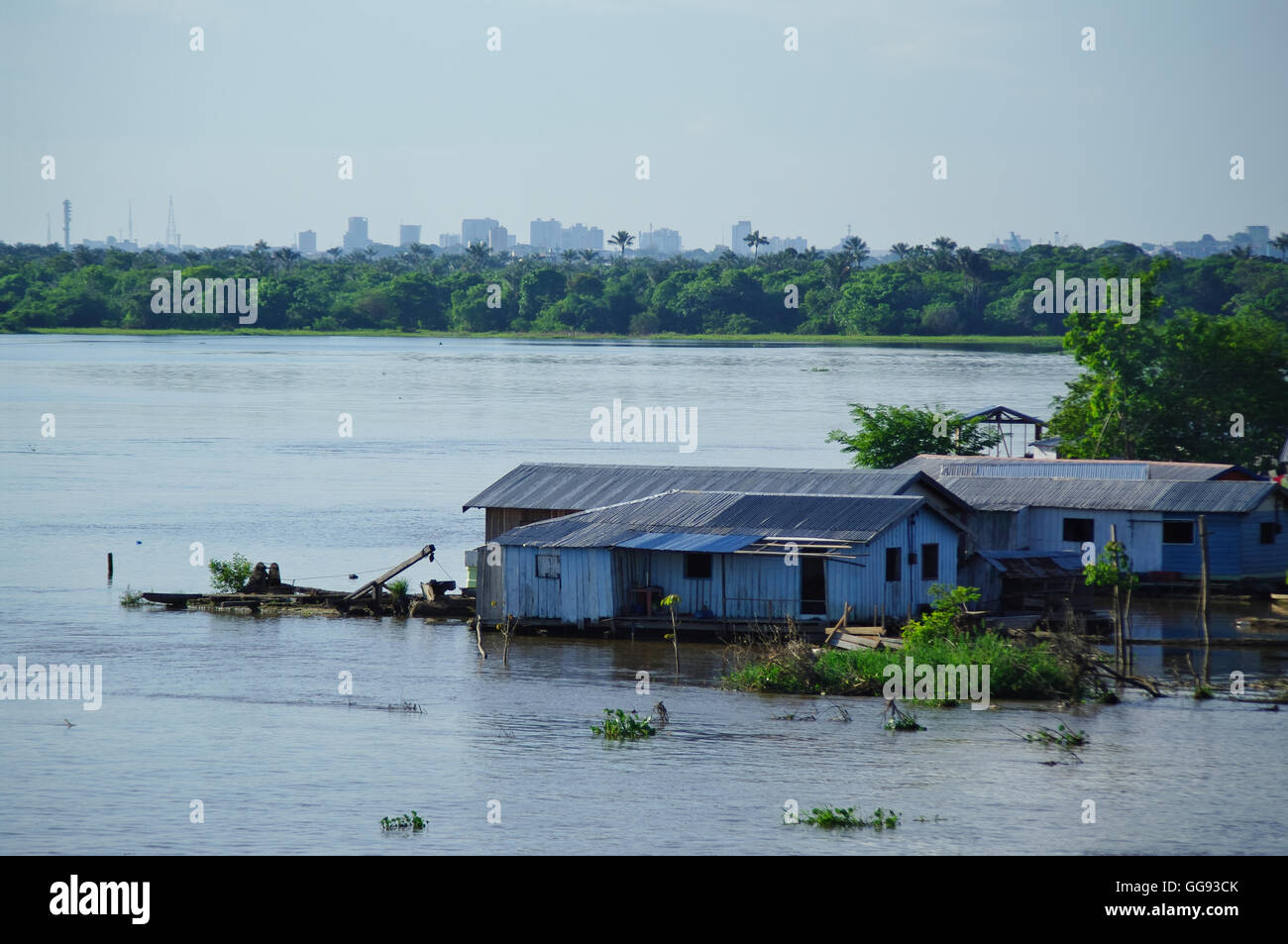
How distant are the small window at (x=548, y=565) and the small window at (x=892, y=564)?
693cm

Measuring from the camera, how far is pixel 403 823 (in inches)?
865

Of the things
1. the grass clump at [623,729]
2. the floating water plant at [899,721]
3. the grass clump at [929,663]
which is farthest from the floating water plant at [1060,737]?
the grass clump at [623,729]

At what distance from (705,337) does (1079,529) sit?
131825mm

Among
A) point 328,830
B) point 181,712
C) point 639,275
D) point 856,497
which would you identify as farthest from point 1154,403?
point 639,275

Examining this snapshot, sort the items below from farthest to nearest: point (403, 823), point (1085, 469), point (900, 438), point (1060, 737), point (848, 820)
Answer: point (900, 438), point (1085, 469), point (1060, 737), point (403, 823), point (848, 820)

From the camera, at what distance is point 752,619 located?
112 ft

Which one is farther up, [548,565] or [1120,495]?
[1120,495]

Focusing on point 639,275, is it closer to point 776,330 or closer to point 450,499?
point 776,330

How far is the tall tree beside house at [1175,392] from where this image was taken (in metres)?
54.5

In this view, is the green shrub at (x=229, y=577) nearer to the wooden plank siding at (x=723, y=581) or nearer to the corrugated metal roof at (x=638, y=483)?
the corrugated metal roof at (x=638, y=483)

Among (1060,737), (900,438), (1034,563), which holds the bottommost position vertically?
(1060,737)

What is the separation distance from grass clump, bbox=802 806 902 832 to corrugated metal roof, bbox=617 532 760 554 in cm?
1203

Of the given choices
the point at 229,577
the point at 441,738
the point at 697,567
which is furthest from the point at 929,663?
the point at 229,577

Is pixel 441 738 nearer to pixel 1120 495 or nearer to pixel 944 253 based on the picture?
pixel 1120 495
